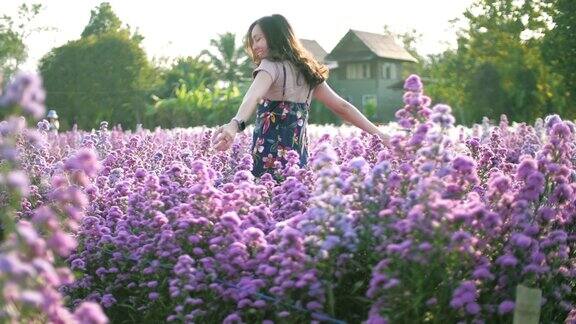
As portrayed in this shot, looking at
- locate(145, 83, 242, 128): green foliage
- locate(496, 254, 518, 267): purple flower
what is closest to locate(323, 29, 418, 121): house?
locate(145, 83, 242, 128): green foliage

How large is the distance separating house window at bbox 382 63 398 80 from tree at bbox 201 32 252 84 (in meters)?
13.8

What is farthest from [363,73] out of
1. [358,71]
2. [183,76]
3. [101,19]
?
[101,19]

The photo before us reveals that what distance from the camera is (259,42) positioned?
5688 mm

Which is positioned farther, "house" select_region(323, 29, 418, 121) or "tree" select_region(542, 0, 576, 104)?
"house" select_region(323, 29, 418, 121)

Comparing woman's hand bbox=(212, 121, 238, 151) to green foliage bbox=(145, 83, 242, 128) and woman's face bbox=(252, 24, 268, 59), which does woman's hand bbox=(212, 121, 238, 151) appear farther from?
green foliage bbox=(145, 83, 242, 128)

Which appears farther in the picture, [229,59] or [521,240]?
[229,59]

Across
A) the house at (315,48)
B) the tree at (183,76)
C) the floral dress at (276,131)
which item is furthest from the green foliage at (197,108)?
the house at (315,48)

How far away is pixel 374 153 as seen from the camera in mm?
6496

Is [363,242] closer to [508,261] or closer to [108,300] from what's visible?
[508,261]

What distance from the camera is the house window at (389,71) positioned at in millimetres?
64738

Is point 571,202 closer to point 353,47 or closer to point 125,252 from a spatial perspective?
point 125,252

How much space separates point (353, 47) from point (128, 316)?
197 feet

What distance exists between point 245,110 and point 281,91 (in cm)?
73

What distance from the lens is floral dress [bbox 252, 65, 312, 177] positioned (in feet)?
19.3
